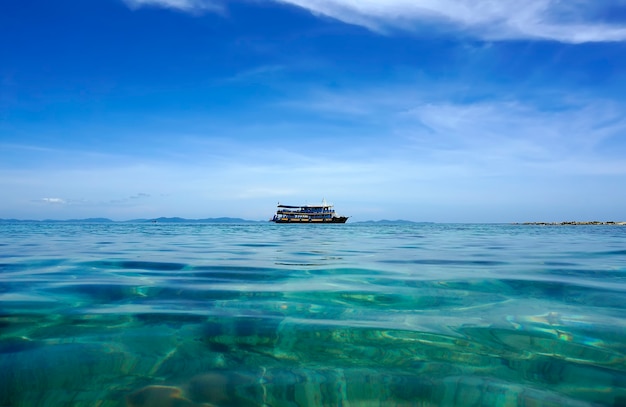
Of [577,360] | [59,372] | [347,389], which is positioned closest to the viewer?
[347,389]

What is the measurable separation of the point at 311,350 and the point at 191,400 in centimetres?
93

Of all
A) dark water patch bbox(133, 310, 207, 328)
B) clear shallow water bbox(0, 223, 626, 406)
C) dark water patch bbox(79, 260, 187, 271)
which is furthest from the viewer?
dark water patch bbox(79, 260, 187, 271)

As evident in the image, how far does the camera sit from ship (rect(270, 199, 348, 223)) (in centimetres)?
7281

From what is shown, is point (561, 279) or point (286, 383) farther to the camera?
point (561, 279)

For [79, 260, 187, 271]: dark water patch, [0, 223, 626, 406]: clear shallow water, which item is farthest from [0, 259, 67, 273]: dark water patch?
[0, 223, 626, 406]: clear shallow water

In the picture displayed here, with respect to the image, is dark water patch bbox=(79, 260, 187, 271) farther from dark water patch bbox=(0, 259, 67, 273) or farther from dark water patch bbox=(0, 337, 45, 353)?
dark water patch bbox=(0, 337, 45, 353)

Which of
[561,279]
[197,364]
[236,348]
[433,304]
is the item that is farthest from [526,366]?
[561,279]

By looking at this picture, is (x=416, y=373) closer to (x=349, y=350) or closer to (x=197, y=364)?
(x=349, y=350)

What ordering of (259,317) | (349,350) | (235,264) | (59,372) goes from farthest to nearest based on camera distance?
(235,264), (259,317), (349,350), (59,372)

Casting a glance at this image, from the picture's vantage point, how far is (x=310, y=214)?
2901 inches

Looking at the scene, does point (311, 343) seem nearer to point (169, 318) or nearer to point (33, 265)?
point (169, 318)

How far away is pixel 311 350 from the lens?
8.89 feet

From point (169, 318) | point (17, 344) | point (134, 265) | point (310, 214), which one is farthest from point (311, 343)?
point (310, 214)

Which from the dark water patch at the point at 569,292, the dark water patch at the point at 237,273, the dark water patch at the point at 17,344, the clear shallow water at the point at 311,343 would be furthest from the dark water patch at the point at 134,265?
the dark water patch at the point at 569,292
